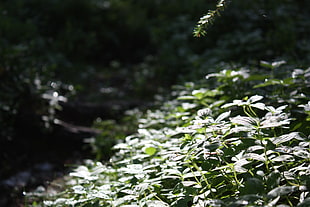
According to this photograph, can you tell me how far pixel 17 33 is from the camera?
4352 millimetres

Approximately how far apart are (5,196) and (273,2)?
478 centimetres

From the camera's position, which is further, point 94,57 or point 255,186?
point 94,57

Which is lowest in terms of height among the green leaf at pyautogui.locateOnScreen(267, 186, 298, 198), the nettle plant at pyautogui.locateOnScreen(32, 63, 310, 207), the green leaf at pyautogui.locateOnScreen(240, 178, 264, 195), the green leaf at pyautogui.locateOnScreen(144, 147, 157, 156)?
the green leaf at pyautogui.locateOnScreen(267, 186, 298, 198)

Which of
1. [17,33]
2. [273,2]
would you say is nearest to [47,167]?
[17,33]

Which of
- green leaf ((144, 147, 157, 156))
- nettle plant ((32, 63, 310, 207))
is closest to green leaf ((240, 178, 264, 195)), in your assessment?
nettle plant ((32, 63, 310, 207))

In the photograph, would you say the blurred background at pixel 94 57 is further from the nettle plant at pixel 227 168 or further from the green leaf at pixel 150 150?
the green leaf at pixel 150 150

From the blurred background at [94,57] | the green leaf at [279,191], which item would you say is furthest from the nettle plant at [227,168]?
the blurred background at [94,57]

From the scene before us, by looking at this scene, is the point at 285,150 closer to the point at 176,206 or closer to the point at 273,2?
the point at 176,206

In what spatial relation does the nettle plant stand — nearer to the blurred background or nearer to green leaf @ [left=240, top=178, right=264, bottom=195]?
green leaf @ [left=240, top=178, right=264, bottom=195]

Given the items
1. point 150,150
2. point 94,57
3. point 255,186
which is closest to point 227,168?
point 255,186

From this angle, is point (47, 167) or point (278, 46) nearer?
point (47, 167)

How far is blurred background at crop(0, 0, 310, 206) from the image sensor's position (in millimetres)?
3318

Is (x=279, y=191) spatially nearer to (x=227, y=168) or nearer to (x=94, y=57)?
(x=227, y=168)

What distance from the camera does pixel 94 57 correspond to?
21.4 feet
